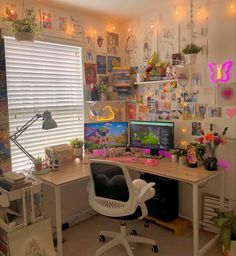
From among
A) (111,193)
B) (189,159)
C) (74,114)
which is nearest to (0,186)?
(111,193)

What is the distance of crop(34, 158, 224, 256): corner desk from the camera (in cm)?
224

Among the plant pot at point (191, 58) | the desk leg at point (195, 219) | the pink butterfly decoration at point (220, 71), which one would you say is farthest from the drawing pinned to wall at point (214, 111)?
the desk leg at point (195, 219)

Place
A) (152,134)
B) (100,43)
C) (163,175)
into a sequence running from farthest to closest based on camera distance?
(100,43) → (152,134) → (163,175)

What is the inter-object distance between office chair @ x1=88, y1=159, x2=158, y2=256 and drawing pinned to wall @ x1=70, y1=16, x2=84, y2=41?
1.58 metres

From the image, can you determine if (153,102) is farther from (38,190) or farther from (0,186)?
(0,186)

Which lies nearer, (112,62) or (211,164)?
Answer: (211,164)

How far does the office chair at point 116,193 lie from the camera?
7.21 ft

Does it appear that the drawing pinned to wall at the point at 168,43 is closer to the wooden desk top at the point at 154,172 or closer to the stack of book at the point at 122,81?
the stack of book at the point at 122,81

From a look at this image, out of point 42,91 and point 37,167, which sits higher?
point 42,91

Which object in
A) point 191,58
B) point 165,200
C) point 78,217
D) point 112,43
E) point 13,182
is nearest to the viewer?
point 13,182

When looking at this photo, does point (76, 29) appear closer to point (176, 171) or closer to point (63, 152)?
point (63, 152)

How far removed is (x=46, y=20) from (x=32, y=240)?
213cm

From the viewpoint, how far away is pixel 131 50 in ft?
11.5

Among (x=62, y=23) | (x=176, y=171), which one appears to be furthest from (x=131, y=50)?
(x=176, y=171)
